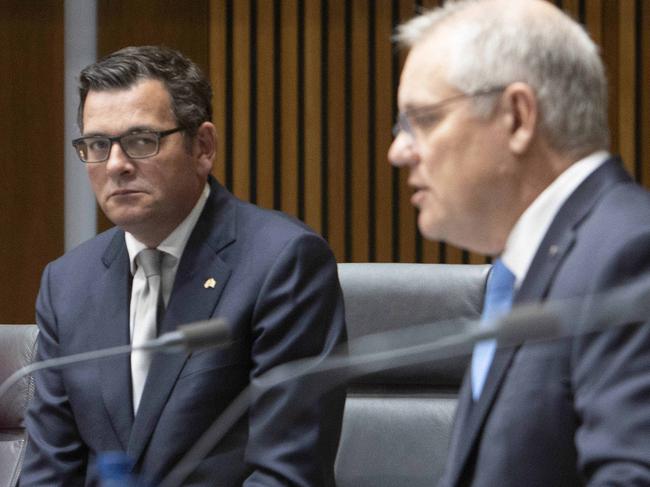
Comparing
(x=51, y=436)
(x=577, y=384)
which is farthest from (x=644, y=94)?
(x=577, y=384)

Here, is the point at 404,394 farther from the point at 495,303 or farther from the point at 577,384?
the point at 577,384

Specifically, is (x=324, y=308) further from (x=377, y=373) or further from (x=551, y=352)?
(x=551, y=352)

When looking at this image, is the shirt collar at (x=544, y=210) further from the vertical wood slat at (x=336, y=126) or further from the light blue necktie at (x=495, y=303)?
the vertical wood slat at (x=336, y=126)

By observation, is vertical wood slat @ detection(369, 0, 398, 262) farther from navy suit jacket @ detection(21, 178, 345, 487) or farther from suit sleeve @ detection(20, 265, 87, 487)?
suit sleeve @ detection(20, 265, 87, 487)

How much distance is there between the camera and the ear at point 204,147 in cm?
243

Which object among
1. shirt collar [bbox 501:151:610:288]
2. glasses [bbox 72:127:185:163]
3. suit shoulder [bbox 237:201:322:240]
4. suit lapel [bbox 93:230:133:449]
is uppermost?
glasses [bbox 72:127:185:163]

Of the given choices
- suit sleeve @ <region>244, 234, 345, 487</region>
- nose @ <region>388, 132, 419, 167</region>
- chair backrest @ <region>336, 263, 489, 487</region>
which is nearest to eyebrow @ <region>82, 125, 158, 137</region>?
suit sleeve @ <region>244, 234, 345, 487</region>

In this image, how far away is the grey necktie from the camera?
235 cm

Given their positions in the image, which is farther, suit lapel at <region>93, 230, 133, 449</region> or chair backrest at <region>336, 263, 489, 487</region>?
chair backrest at <region>336, 263, 489, 487</region>

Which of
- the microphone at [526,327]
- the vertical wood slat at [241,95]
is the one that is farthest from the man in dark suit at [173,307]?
the vertical wood slat at [241,95]

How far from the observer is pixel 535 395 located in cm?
136

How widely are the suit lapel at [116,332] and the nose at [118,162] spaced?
0.82ft

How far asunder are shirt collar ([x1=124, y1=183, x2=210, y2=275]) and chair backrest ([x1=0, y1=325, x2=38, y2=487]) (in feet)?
1.93

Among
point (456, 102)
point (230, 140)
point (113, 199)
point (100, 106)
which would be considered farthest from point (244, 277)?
point (230, 140)
